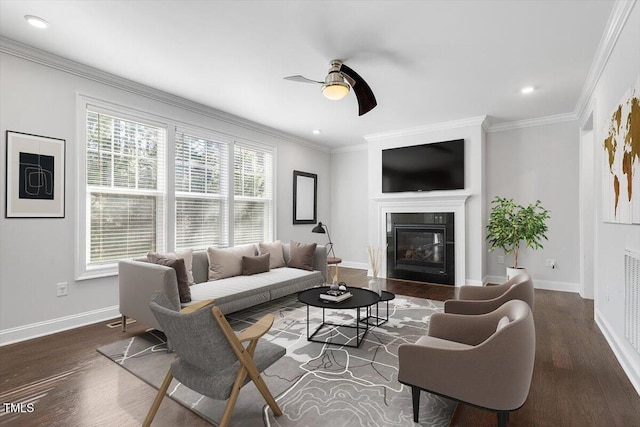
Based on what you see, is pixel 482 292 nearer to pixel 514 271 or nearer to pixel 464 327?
pixel 464 327

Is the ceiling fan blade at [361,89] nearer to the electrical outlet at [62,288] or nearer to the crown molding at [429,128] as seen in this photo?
the crown molding at [429,128]

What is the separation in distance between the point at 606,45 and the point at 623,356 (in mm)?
2700

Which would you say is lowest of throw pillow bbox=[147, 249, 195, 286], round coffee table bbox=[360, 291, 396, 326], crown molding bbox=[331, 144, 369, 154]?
round coffee table bbox=[360, 291, 396, 326]

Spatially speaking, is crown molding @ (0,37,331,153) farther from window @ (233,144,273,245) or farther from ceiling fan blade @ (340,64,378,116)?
ceiling fan blade @ (340,64,378,116)

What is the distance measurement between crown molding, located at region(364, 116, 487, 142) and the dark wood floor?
3353 mm

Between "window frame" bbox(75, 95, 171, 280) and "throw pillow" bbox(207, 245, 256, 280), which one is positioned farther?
"throw pillow" bbox(207, 245, 256, 280)

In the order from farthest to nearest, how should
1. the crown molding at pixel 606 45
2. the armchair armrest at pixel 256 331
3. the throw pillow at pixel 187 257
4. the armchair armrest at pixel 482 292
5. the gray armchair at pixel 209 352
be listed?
the throw pillow at pixel 187 257 → the armchair armrest at pixel 482 292 → the crown molding at pixel 606 45 → the armchair armrest at pixel 256 331 → the gray armchair at pixel 209 352

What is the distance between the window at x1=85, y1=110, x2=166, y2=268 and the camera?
3689 millimetres

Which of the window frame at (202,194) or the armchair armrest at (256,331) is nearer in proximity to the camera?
the armchair armrest at (256,331)

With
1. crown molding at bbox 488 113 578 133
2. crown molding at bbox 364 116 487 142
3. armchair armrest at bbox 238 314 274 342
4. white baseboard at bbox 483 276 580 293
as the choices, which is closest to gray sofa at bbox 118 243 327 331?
armchair armrest at bbox 238 314 274 342

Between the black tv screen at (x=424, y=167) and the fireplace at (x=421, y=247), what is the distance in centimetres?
53

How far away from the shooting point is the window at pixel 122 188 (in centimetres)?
369

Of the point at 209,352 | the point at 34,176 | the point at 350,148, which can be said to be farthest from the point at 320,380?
the point at 350,148

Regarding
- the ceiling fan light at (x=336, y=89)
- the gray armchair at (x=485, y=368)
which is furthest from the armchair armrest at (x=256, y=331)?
the ceiling fan light at (x=336, y=89)
